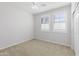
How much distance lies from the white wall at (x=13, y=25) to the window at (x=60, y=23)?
1.29 metres

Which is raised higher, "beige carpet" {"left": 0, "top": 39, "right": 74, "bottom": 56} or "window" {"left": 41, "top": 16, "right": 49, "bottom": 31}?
"window" {"left": 41, "top": 16, "right": 49, "bottom": 31}

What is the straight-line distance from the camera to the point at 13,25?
10.9 ft

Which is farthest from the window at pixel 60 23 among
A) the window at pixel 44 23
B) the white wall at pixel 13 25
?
the white wall at pixel 13 25

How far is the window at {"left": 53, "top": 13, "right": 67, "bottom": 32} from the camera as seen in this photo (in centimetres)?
333

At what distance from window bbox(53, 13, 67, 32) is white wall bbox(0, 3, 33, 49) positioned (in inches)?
50.6

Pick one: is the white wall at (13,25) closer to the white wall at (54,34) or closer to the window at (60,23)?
the white wall at (54,34)

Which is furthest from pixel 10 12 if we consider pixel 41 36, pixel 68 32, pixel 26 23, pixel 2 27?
pixel 68 32

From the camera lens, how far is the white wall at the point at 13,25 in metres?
2.84

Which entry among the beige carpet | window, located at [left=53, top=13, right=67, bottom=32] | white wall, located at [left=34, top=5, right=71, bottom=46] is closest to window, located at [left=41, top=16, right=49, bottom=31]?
white wall, located at [left=34, top=5, right=71, bottom=46]

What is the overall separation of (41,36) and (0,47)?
6.66ft

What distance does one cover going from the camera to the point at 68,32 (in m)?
3.18

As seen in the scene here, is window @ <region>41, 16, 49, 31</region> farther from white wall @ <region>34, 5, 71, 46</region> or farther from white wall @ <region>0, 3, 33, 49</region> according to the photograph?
white wall @ <region>0, 3, 33, 49</region>

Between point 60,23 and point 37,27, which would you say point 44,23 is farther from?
point 60,23

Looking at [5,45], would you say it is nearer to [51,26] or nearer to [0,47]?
[0,47]
